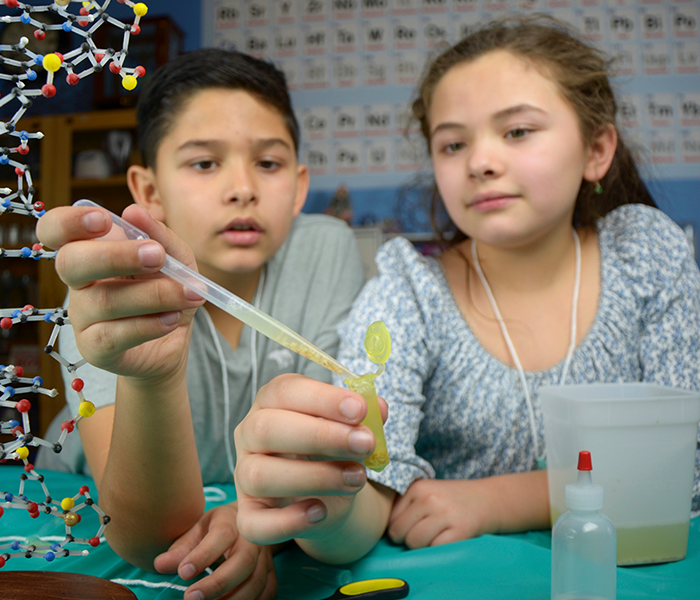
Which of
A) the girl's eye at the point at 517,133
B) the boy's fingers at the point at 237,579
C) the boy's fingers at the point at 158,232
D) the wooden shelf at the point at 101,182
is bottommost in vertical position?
the boy's fingers at the point at 237,579

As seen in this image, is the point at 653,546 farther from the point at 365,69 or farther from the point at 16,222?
the point at 16,222

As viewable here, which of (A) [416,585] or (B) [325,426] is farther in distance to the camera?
(A) [416,585]

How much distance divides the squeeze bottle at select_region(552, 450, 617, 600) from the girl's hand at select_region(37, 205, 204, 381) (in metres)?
0.34

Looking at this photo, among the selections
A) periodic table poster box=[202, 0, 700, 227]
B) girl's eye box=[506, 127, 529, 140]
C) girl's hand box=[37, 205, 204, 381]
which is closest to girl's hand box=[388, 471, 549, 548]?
girl's hand box=[37, 205, 204, 381]

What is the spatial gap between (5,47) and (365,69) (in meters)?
2.50

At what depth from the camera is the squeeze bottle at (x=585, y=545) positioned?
0.46 m

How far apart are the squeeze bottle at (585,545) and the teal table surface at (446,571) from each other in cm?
5

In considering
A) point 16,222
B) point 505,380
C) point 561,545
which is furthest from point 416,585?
point 16,222

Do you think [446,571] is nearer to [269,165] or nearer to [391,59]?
[269,165]

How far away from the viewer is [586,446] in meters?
0.60

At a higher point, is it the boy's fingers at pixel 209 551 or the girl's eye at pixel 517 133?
the girl's eye at pixel 517 133

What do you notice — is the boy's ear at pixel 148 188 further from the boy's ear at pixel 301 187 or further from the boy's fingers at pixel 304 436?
the boy's fingers at pixel 304 436

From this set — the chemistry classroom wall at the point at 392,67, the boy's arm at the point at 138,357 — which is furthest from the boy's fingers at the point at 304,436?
the chemistry classroom wall at the point at 392,67

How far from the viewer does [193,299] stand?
1.46ft
